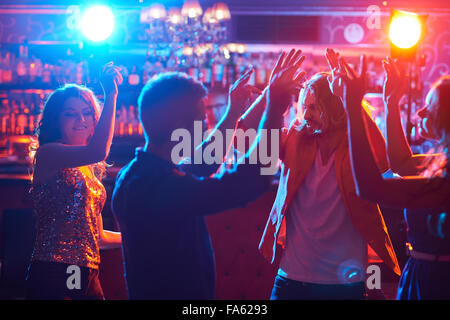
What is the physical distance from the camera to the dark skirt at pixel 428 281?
1439mm

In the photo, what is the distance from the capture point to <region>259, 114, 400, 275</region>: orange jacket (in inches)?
66.1

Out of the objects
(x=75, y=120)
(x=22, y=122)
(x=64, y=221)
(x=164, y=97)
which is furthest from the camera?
(x=22, y=122)

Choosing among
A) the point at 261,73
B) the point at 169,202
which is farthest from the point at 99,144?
the point at 261,73

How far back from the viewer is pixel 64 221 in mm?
1787

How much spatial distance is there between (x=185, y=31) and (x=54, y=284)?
167 inches

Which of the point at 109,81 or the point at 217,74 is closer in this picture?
the point at 109,81

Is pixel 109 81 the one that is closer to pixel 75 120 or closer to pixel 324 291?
pixel 75 120

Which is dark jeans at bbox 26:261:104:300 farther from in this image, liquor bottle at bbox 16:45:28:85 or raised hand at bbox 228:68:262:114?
liquor bottle at bbox 16:45:28:85

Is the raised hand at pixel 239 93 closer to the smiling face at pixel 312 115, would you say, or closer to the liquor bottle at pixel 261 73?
the smiling face at pixel 312 115

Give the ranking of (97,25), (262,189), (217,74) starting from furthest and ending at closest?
(217,74) → (97,25) → (262,189)

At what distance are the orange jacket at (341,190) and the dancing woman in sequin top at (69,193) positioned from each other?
2.06 ft

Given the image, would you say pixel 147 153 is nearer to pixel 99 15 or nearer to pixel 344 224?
pixel 344 224

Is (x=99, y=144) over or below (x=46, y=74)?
below

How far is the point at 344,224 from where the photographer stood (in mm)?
1702
